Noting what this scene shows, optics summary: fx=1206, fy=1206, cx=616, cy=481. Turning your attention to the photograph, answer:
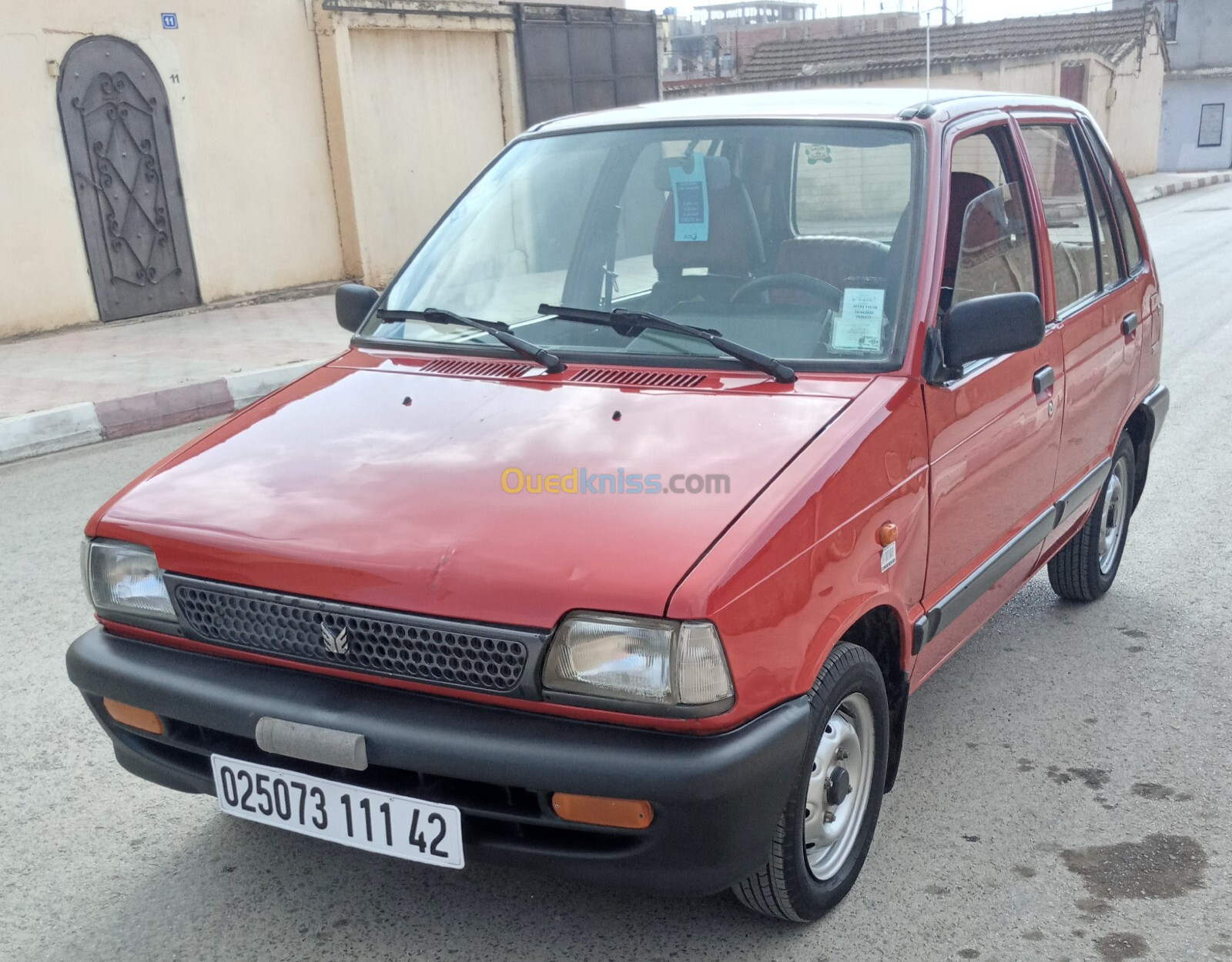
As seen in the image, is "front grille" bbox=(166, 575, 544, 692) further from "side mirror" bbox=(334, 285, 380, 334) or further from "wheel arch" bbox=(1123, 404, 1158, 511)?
"wheel arch" bbox=(1123, 404, 1158, 511)

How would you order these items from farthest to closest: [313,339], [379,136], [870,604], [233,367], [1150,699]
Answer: [379,136] → [313,339] → [233,367] → [1150,699] → [870,604]

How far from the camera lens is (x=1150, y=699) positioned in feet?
12.0

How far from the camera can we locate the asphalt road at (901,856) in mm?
2547

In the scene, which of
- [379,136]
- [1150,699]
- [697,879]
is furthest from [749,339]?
[379,136]

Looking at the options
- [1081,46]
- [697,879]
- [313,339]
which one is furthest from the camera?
[1081,46]

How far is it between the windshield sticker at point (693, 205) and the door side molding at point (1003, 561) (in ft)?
3.74

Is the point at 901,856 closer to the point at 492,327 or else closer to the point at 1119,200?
the point at 492,327

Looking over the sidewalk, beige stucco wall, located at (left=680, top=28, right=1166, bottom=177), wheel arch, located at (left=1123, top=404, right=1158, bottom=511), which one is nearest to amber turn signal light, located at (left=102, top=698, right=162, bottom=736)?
wheel arch, located at (left=1123, top=404, right=1158, bottom=511)

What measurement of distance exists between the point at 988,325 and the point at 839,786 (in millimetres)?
1083

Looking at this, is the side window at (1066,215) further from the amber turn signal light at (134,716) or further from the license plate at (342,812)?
the amber turn signal light at (134,716)

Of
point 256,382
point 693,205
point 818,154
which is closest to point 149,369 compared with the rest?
point 256,382

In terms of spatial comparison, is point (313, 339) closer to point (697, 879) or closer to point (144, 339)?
point (144, 339)

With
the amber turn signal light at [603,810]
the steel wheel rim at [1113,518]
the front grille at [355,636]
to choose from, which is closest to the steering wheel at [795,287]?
the front grille at [355,636]

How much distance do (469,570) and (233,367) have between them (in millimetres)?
7527
